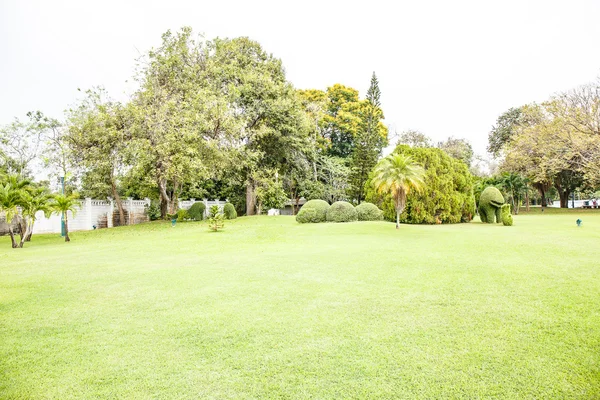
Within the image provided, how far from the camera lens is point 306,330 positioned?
12.1 feet

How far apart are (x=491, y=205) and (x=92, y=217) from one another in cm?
2458

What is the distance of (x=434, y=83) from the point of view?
2595cm

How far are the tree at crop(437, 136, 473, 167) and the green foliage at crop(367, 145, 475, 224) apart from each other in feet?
67.1

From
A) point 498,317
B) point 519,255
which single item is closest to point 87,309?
point 498,317

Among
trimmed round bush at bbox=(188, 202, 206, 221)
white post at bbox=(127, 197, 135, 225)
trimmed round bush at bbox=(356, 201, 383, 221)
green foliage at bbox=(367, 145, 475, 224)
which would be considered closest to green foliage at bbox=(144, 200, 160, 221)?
white post at bbox=(127, 197, 135, 225)

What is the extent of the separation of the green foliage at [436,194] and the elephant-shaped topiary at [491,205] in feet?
2.86

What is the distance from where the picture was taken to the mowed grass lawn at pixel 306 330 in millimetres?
2666

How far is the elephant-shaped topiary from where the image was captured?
60.1ft

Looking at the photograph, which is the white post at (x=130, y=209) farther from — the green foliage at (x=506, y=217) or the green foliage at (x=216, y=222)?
the green foliage at (x=506, y=217)

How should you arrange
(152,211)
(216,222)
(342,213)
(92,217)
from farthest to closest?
(152,211)
(92,217)
(342,213)
(216,222)

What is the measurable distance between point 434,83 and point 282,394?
28055 mm

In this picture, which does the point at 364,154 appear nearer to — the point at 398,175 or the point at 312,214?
the point at 312,214

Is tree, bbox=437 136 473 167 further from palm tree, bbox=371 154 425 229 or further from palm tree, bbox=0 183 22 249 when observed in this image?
palm tree, bbox=0 183 22 249

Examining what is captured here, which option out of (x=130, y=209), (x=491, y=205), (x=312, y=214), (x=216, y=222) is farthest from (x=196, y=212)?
(x=491, y=205)
